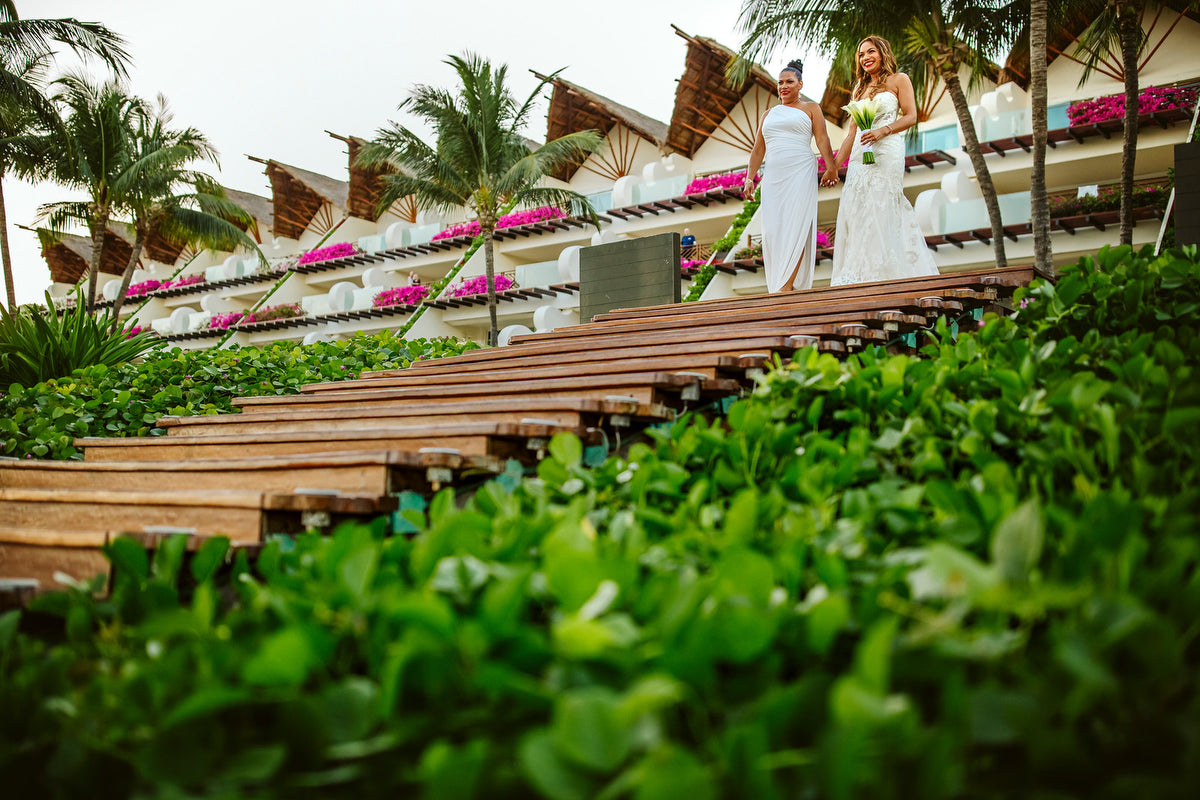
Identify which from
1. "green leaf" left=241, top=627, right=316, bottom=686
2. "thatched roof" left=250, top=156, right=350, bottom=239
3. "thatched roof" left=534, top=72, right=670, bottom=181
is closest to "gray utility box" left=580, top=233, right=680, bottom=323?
"green leaf" left=241, top=627, right=316, bottom=686

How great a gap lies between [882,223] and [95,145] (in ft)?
67.0

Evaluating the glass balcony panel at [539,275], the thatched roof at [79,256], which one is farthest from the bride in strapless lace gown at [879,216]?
the thatched roof at [79,256]

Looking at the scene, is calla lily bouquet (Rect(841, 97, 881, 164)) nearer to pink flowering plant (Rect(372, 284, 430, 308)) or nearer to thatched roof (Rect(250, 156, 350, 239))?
pink flowering plant (Rect(372, 284, 430, 308))

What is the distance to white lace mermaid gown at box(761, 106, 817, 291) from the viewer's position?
6219 millimetres

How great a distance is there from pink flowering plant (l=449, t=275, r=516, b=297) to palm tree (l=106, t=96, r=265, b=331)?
6.58 metres

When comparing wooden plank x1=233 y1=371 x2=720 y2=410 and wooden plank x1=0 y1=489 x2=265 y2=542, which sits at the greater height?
wooden plank x1=233 y1=371 x2=720 y2=410

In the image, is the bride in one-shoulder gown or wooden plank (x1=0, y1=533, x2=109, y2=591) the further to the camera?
the bride in one-shoulder gown

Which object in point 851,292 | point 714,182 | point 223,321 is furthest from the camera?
point 223,321

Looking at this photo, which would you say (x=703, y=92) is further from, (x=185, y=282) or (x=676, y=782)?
(x=676, y=782)

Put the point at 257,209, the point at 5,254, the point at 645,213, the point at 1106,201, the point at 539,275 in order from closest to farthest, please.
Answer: the point at 1106,201 < the point at 5,254 < the point at 539,275 < the point at 645,213 < the point at 257,209

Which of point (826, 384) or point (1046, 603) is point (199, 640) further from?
point (826, 384)

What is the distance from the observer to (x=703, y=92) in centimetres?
2258

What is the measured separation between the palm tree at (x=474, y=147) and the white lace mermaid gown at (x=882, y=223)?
A: 13797 mm

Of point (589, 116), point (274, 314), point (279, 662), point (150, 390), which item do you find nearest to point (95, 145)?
point (274, 314)
